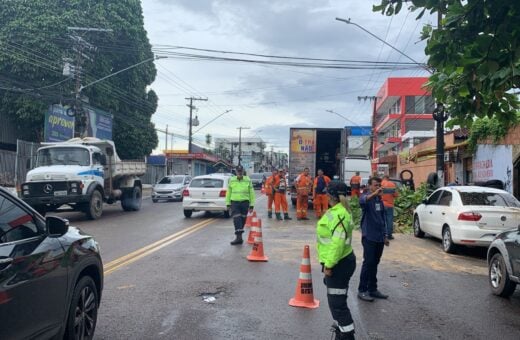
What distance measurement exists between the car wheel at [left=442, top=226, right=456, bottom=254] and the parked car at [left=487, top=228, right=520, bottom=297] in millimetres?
3291

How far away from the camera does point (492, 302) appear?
7.02 m

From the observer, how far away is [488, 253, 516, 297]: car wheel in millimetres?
7047

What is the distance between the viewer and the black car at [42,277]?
10.6 feet

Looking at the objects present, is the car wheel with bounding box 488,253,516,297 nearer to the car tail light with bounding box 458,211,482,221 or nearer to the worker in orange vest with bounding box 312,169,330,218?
the car tail light with bounding box 458,211,482,221

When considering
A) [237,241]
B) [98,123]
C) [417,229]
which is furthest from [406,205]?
[98,123]

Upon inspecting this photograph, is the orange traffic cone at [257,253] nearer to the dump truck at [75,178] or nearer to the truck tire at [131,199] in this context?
the dump truck at [75,178]

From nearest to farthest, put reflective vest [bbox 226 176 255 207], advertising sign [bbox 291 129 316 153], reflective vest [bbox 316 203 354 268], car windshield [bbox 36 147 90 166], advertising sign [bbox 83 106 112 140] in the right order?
1. reflective vest [bbox 316 203 354 268]
2. reflective vest [bbox 226 176 255 207]
3. car windshield [bbox 36 147 90 166]
4. advertising sign [bbox 291 129 316 153]
5. advertising sign [bbox 83 106 112 140]

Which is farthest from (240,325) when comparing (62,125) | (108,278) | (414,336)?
(62,125)

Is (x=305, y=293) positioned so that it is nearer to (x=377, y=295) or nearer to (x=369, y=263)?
(x=369, y=263)

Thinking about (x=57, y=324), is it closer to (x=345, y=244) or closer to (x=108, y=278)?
(x=345, y=244)

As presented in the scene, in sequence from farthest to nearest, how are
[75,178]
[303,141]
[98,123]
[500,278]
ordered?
[98,123], [303,141], [75,178], [500,278]

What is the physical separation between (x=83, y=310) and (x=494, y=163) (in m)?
16.5

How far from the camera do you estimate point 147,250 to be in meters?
10.4

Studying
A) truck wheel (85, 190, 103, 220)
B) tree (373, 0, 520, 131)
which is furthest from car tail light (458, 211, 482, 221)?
truck wheel (85, 190, 103, 220)
